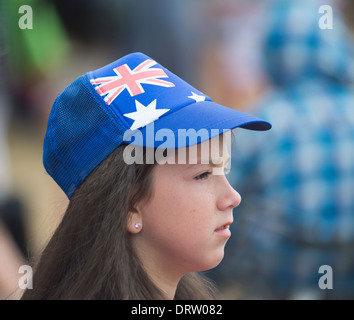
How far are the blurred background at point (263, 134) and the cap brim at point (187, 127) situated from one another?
4.50 feet

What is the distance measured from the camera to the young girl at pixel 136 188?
4.51ft

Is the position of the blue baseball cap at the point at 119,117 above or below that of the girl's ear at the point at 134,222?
above

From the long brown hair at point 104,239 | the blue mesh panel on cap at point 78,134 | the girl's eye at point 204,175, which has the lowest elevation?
the long brown hair at point 104,239

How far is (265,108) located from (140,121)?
1.76 m

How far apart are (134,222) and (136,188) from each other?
0.09m

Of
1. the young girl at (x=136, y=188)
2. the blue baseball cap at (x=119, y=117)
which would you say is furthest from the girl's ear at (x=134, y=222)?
the blue baseball cap at (x=119, y=117)

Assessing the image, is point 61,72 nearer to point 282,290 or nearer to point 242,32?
point 242,32

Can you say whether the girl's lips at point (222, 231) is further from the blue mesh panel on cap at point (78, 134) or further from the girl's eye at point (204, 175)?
the blue mesh panel on cap at point (78, 134)

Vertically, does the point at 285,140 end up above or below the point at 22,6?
below

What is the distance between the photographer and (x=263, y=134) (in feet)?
9.45

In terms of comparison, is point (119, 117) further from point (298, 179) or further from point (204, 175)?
point (298, 179)

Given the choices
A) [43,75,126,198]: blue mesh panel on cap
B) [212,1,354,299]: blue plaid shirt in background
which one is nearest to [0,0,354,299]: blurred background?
[212,1,354,299]: blue plaid shirt in background
